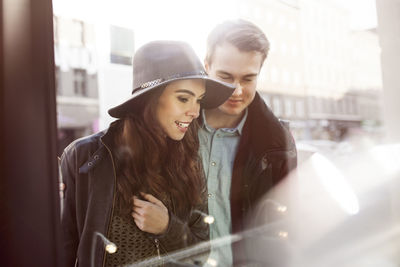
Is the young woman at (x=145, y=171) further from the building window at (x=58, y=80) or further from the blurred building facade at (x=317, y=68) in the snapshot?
the blurred building facade at (x=317, y=68)

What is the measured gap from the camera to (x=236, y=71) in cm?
215

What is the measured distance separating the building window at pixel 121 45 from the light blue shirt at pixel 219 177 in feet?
1.69

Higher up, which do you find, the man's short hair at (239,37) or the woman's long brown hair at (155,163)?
the man's short hair at (239,37)

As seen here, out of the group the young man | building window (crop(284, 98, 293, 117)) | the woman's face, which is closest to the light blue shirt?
the young man

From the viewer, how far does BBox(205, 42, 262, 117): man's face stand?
6.86 feet

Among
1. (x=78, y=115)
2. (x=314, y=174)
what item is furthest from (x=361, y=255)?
(x=78, y=115)

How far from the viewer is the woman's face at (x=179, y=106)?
→ 1870 mm

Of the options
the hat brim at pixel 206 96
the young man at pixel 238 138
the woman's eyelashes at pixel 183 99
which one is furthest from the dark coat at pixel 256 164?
the woman's eyelashes at pixel 183 99

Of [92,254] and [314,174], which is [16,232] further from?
[314,174]

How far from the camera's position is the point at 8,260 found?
1.38 m

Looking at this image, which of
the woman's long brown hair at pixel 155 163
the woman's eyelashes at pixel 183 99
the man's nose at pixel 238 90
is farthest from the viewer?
the man's nose at pixel 238 90

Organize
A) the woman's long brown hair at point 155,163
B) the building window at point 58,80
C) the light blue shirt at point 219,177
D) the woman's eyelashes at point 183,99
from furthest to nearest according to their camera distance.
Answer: the light blue shirt at point 219,177 < the woman's eyelashes at point 183,99 < the woman's long brown hair at point 155,163 < the building window at point 58,80

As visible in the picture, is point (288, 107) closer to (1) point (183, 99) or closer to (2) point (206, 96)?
(2) point (206, 96)

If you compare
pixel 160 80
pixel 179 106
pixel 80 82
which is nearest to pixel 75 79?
pixel 80 82
